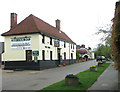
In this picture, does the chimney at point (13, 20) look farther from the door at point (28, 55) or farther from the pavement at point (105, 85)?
the pavement at point (105, 85)

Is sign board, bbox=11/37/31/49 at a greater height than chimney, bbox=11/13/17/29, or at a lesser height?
lesser

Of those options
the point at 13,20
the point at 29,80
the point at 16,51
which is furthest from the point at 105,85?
the point at 13,20

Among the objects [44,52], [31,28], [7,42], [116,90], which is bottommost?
[116,90]

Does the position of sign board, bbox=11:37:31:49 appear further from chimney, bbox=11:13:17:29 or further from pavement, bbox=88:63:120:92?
pavement, bbox=88:63:120:92

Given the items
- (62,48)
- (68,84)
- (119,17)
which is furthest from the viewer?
(62,48)

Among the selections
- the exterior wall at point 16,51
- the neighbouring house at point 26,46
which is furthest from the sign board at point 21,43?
the exterior wall at point 16,51

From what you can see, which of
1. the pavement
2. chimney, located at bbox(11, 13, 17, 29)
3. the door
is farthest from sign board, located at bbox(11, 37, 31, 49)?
the pavement

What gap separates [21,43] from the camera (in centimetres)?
2319

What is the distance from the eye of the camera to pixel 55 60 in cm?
2777

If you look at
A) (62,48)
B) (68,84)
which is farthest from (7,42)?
(68,84)

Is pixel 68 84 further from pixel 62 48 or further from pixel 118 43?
pixel 62 48

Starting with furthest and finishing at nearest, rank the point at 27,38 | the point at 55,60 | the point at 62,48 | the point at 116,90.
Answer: the point at 62,48
the point at 55,60
the point at 27,38
the point at 116,90

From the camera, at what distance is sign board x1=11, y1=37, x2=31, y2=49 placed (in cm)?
2291

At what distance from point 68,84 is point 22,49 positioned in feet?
49.5
